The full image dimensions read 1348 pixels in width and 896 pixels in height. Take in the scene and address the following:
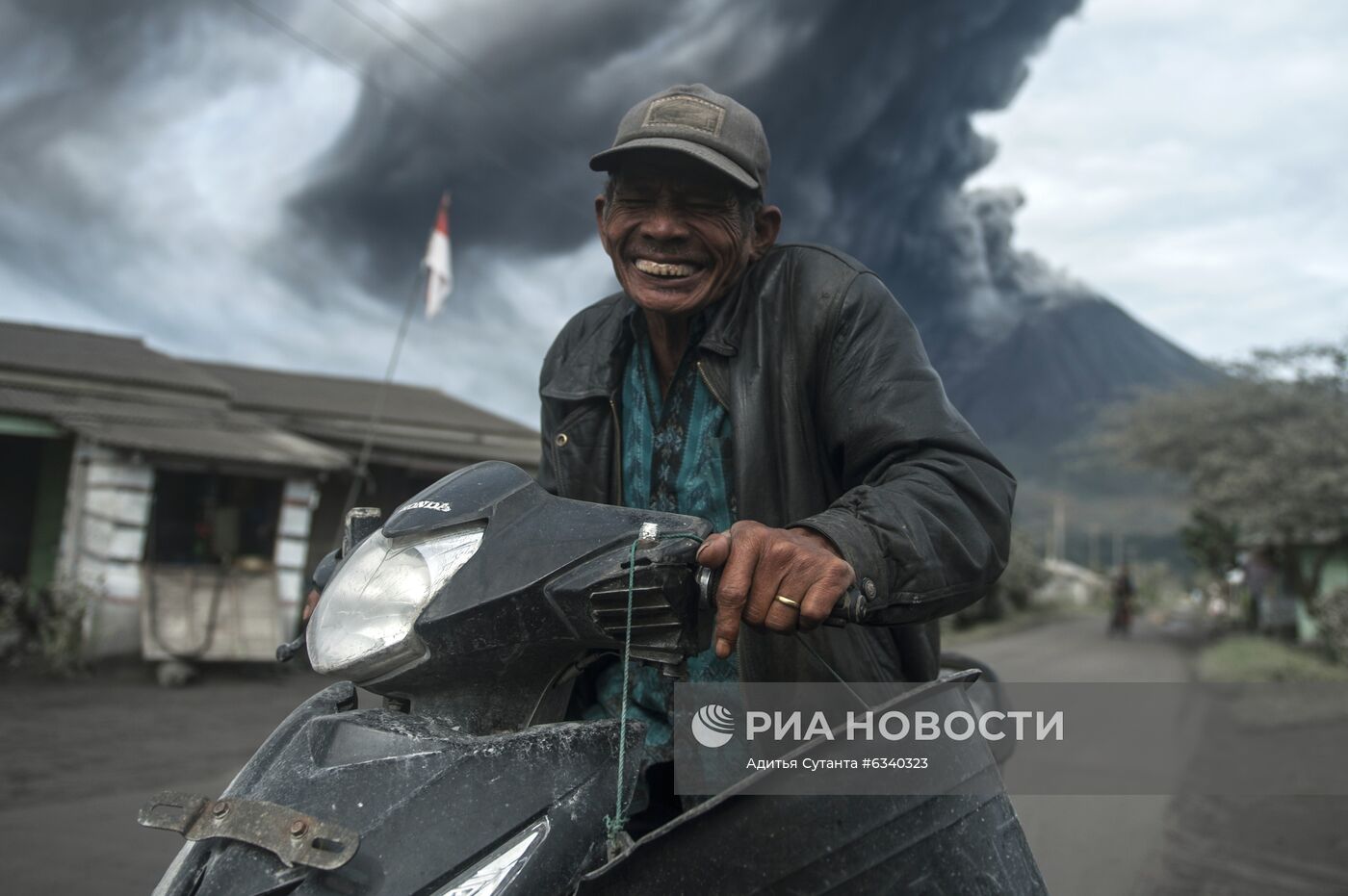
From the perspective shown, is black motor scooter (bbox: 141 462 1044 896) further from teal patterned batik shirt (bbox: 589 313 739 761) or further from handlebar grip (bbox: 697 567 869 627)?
teal patterned batik shirt (bbox: 589 313 739 761)

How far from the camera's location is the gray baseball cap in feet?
5.61

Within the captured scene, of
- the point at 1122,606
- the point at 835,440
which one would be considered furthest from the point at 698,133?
the point at 1122,606

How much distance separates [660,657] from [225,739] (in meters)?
7.44

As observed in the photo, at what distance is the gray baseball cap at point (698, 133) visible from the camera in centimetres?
171

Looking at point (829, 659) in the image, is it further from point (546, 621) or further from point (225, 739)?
point (225, 739)

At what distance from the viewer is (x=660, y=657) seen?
1248 mm

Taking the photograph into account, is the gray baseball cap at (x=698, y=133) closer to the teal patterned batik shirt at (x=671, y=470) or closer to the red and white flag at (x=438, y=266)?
the teal patterned batik shirt at (x=671, y=470)

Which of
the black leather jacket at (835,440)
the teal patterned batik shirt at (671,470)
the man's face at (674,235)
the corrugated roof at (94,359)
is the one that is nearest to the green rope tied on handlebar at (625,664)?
the black leather jacket at (835,440)

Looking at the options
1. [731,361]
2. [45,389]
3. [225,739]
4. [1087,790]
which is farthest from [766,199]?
[45,389]

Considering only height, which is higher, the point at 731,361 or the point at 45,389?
the point at 45,389

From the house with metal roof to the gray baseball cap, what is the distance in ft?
34.0

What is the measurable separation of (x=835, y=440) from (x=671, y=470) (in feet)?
0.97

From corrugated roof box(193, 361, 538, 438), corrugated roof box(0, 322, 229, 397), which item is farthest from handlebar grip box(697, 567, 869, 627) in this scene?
corrugated roof box(193, 361, 538, 438)

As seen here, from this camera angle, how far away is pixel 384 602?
1.27 meters
